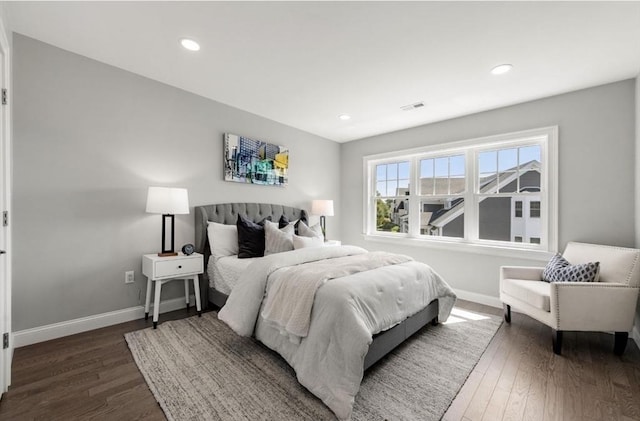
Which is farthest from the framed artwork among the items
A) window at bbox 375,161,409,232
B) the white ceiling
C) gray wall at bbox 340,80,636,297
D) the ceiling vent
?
gray wall at bbox 340,80,636,297

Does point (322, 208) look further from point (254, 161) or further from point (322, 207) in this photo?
point (254, 161)

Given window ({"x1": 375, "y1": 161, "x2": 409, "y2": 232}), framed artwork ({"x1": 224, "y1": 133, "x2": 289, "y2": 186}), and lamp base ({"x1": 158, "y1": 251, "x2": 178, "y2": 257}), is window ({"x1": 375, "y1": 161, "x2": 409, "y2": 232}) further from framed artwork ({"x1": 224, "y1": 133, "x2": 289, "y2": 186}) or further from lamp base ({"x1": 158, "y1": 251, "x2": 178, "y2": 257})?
lamp base ({"x1": 158, "y1": 251, "x2": 178, "y2": 257})

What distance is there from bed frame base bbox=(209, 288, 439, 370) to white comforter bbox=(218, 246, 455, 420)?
85 mm

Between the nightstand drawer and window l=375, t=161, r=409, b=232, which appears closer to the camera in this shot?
the nightstand drawer

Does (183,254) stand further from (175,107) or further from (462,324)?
(462,324)

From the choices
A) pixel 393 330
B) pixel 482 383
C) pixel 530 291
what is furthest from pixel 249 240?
pixel 530 291

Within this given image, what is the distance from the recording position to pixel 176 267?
8.91ft

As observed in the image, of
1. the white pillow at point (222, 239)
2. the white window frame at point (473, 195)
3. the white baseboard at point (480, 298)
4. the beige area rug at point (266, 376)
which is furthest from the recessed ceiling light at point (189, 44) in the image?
the white baseboard at point (480, 298)

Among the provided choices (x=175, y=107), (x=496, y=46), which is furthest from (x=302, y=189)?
(x=496, y=46)

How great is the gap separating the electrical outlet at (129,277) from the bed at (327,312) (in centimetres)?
67

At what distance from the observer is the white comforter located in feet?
5.24

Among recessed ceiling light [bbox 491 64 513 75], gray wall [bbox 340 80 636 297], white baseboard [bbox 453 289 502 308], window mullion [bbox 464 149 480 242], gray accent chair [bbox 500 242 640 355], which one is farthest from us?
window mullion [bbox 464 149 480 242]

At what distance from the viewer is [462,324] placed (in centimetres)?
285

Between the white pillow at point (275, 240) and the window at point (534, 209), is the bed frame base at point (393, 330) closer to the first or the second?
the white pillow at point (275, 240)
